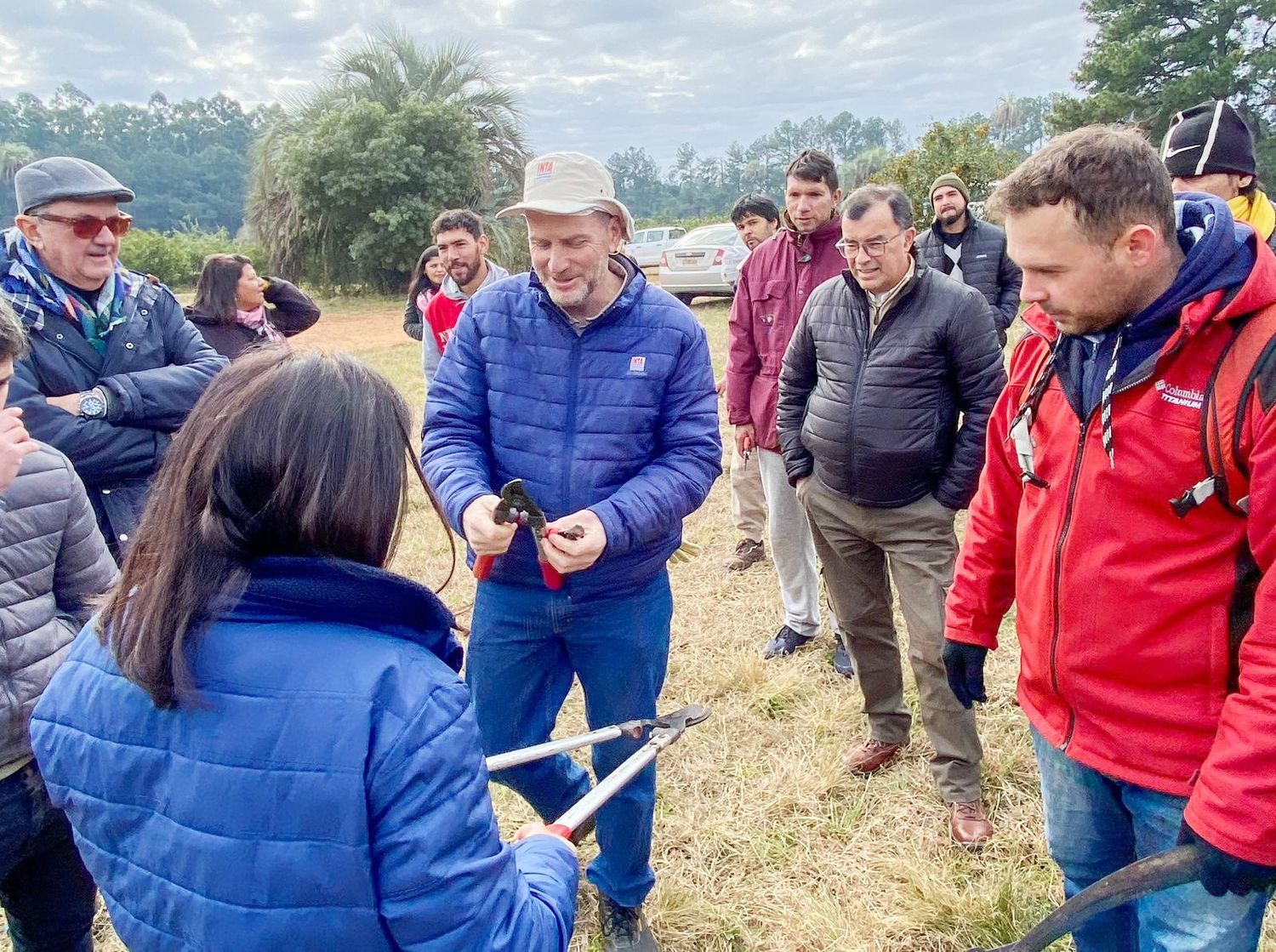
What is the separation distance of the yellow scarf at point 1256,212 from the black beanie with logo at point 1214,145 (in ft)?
0.43

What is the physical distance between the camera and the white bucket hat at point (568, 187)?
7.58ft

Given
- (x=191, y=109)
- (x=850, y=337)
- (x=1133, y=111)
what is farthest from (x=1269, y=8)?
(x=191, y=109)

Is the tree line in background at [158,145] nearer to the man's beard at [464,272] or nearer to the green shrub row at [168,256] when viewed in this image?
the green shrub row at [168,256]

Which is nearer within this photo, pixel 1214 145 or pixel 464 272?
pixel 1214 145

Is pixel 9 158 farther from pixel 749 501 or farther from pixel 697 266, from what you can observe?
pixel 749 501

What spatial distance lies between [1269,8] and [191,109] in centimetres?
9006

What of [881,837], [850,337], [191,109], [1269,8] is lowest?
[881,837]

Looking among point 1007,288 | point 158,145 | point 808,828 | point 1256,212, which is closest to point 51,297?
point 808,828

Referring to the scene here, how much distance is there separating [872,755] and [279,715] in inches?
107

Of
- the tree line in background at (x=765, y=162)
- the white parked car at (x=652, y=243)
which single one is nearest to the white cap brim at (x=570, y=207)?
the white parked car at (x=652, y=243)

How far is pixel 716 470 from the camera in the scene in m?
2.49

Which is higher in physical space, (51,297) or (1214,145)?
(1214,145)

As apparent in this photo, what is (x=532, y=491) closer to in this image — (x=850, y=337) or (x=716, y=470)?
(x=716, y=470)

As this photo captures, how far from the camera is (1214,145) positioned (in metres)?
3.24
